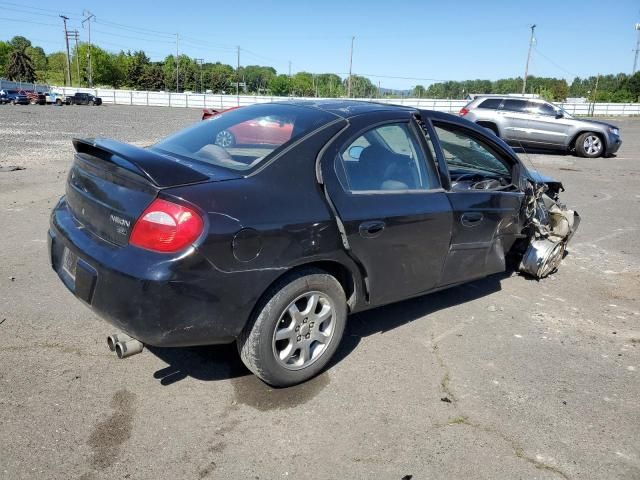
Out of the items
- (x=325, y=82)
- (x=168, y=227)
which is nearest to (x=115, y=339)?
(x=168, y=227)

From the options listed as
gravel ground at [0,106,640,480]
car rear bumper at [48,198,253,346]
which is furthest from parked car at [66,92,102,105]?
car rear bumper at [48,198,253,346]

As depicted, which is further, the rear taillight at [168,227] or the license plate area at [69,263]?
the license plate area at [69,263]

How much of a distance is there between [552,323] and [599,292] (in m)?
1.09

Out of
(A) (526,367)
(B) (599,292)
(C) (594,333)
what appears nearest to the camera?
(A) (526,367)

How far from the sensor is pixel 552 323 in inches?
171

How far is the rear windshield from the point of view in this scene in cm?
320

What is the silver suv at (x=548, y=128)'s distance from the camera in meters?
15.6

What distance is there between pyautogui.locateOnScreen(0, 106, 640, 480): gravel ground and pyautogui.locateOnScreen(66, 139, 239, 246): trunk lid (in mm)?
940

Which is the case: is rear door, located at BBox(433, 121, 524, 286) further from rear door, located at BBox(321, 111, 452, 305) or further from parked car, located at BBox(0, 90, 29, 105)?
parked car, located at BBox(0, 90, 29, 105)

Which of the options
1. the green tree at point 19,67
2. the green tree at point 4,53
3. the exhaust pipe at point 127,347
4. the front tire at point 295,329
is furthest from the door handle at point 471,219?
the green tree at point 4,53

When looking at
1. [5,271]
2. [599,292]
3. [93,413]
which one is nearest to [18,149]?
[5,271]

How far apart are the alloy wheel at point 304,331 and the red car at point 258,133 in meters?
0.99

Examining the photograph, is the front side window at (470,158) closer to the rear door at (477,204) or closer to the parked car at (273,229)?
the rear door at (477,204)

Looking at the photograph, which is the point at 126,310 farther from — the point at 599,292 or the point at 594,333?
the point at 599,292
